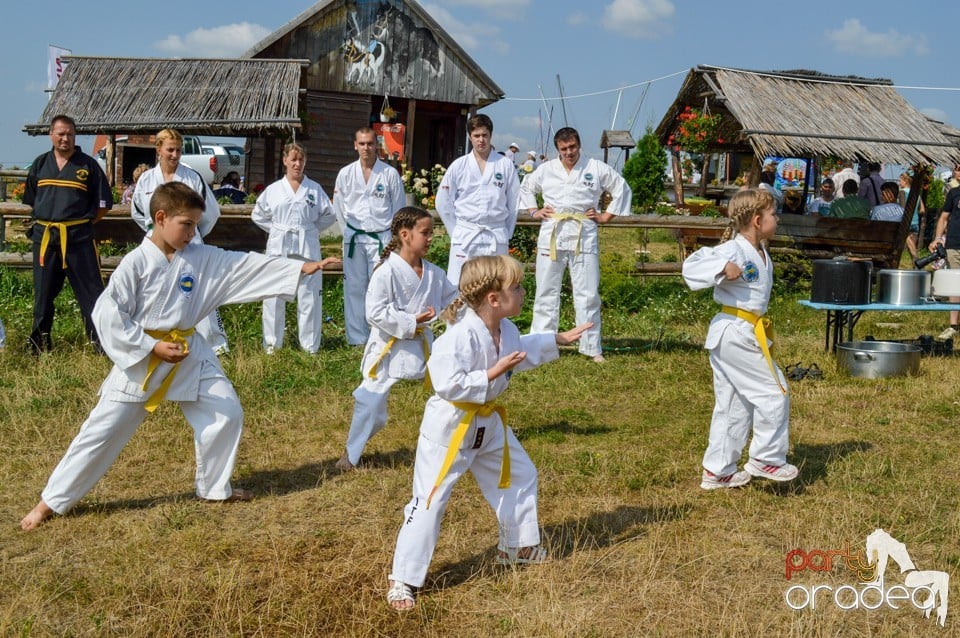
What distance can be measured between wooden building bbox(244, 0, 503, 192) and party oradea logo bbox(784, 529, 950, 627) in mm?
19294

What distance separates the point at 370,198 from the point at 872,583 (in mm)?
6444

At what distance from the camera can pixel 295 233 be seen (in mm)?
9484

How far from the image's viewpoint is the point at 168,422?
22.1 ft

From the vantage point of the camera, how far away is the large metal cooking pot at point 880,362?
8.42 m

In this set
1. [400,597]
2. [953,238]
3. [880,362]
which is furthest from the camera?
[953,238]

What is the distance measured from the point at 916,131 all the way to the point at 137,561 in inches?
502

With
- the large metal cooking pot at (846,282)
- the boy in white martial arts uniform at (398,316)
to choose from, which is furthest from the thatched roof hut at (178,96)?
the boy in white martial arts uniform at (398,316)

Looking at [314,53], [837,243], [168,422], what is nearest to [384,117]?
[314,53]

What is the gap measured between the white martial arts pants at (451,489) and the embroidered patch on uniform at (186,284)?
1.60 meters

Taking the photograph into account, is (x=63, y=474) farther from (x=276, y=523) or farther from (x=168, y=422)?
(x=168, y=422)

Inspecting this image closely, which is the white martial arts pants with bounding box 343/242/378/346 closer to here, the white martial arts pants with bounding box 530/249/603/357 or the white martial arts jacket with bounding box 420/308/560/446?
the white martial arts pants with bounding box 530/249/603/357

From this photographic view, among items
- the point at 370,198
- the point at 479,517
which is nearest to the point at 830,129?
the point at 370,198

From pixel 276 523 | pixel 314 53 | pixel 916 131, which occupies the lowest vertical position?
pixel 276 523

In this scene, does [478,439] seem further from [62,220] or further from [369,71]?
[369,71]
